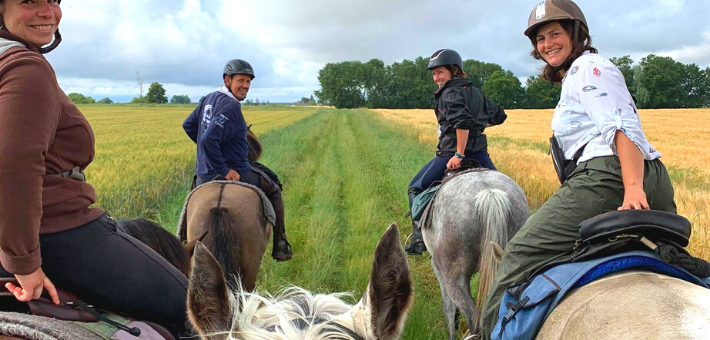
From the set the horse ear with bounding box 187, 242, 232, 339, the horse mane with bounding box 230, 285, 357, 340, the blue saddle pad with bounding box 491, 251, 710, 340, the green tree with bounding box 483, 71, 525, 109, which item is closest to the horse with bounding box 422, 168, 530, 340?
the blue saddle pad with bounding box 491, 251, 710, 340

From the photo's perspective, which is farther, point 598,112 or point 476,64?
point 476,64

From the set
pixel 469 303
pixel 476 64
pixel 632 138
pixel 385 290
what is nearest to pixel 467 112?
pixel 469 303

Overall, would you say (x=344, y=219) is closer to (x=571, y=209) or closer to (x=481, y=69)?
(x=571, y=209)

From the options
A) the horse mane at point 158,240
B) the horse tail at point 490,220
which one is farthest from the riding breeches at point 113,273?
the horse tail at point 490,220

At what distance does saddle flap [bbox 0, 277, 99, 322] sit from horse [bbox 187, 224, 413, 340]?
0.59 meters

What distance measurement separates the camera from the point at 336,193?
10664 mm

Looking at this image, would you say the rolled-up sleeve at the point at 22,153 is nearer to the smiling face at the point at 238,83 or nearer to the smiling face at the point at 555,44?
the smiling face at the point at 555,44

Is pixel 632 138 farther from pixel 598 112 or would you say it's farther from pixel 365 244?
pixel 365 244

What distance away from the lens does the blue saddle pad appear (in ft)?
5.97

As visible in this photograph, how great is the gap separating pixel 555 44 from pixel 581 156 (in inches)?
28.3

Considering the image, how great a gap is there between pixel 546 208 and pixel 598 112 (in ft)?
1.89

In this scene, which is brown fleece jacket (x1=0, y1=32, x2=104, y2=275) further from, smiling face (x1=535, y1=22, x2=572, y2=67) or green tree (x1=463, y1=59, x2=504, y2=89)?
green tree (x1=463, y1=59, x2=504, y2=89)

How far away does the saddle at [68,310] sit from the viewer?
5.44 ft

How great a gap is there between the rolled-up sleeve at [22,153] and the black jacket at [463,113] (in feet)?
12.9
